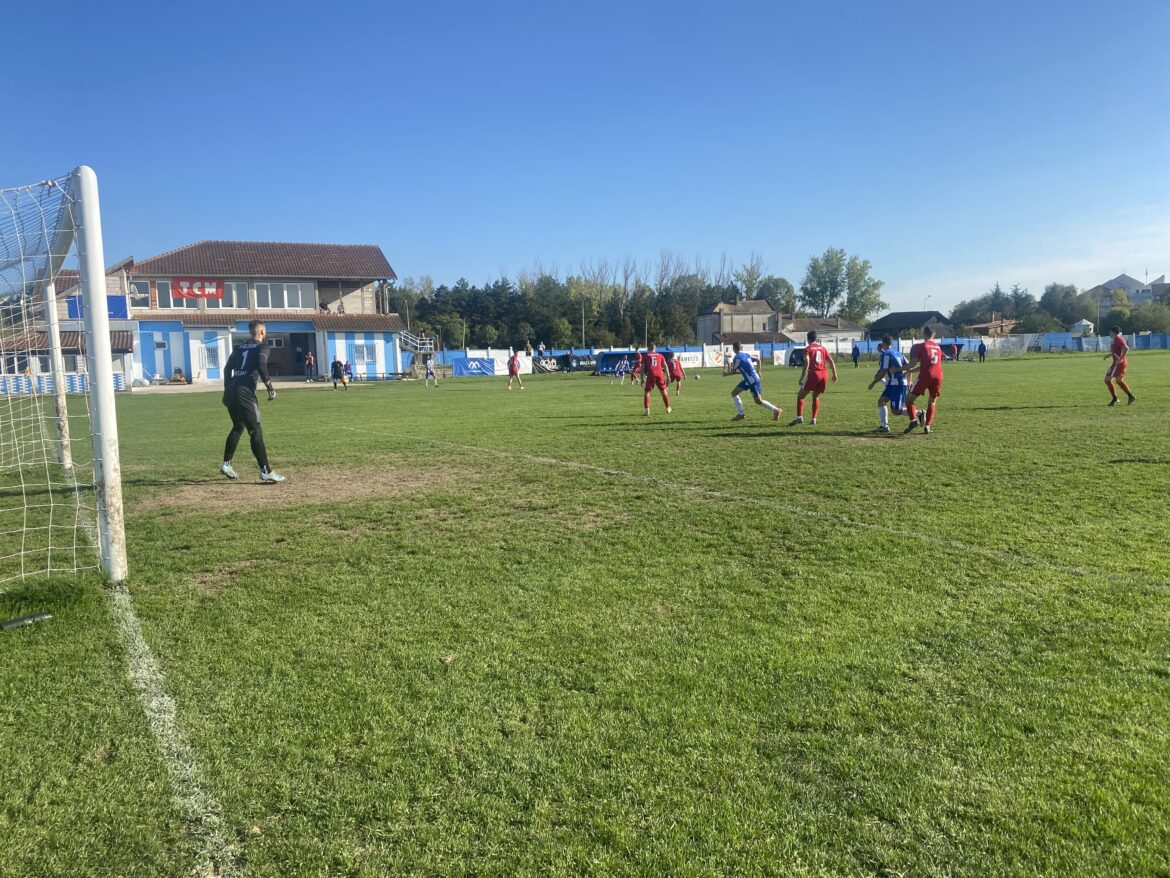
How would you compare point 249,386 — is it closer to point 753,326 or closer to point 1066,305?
point 753,326

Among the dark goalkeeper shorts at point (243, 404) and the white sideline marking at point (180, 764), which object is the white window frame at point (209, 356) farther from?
the white sideline marking at point (180, 764)

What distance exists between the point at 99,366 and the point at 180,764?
3.82m

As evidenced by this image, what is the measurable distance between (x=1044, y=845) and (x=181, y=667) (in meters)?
4.28

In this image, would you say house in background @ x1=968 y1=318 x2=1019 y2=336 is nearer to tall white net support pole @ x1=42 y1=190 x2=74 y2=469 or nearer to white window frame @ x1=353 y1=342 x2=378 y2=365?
white window frame @ x1=353 y1=342 x2=378 y2=365

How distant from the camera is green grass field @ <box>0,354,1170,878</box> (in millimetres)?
2744

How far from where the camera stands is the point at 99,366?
5840 millimetres

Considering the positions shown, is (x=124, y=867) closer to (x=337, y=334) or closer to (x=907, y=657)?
(x=907, y=657)

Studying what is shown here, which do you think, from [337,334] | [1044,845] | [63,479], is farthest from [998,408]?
[337,334]

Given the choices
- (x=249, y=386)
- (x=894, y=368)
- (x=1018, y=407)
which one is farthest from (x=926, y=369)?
(x=249, y=386)

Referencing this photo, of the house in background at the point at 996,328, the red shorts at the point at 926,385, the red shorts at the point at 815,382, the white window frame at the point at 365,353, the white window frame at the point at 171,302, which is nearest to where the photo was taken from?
the red shorts at the point at 926,385

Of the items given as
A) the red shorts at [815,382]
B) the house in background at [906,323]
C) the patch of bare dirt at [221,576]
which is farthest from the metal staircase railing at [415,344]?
the house in background at [906,323]

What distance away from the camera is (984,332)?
374ft

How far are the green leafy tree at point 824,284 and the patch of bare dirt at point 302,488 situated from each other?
125922 mm

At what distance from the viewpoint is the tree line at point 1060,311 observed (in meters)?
91.7
